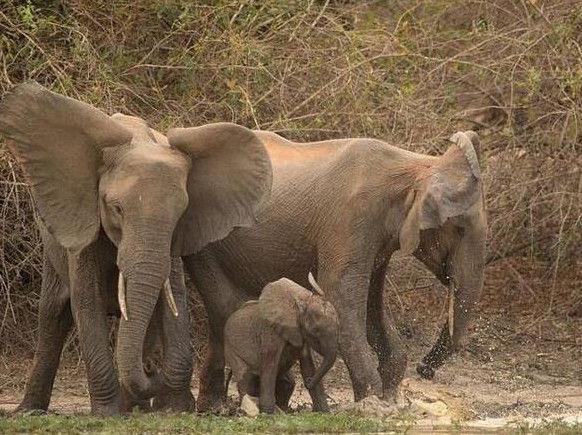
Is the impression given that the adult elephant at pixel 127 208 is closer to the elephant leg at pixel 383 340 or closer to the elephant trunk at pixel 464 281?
the elephant leg at pixel 383 340

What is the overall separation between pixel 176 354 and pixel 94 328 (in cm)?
50

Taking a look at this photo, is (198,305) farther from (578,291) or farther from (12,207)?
(578,291)

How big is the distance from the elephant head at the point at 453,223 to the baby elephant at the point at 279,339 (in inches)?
28.7

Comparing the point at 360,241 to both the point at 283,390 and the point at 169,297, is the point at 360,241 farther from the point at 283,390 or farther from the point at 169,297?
the point at 169,297

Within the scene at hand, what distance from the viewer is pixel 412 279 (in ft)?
48.4

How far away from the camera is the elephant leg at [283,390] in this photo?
38.2 feet

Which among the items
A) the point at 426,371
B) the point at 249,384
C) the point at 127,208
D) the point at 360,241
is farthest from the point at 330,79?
the point at 127,208

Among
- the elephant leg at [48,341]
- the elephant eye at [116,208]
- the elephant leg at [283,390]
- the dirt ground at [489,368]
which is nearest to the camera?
the elephant eye at [116,208]

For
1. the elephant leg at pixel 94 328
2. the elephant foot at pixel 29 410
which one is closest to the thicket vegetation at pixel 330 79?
the elephant foot at pixel 29 410

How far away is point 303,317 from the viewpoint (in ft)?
36.7

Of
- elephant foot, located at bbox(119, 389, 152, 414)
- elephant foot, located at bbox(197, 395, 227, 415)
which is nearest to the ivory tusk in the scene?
elephant foot, located at bbox(197, 395, 227, 415)

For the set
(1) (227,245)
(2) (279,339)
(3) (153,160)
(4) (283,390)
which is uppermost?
(3) (153,160)

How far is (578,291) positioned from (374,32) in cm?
280

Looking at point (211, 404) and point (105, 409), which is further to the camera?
point (211, 404)
